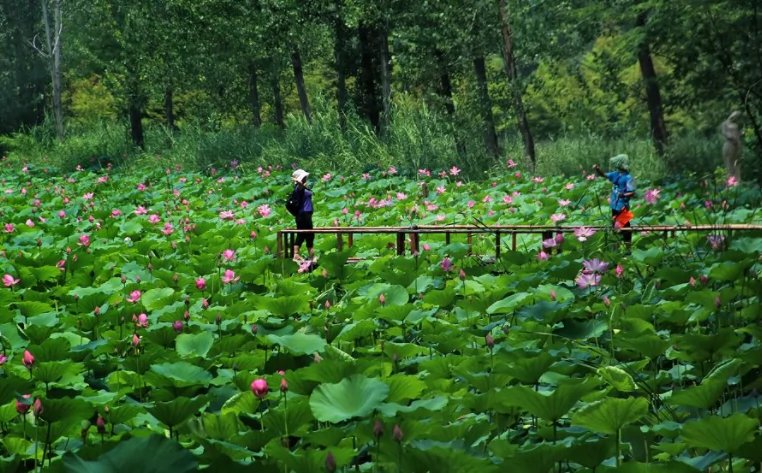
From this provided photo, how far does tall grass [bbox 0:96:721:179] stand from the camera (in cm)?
1585

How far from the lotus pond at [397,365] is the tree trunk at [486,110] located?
10766mm

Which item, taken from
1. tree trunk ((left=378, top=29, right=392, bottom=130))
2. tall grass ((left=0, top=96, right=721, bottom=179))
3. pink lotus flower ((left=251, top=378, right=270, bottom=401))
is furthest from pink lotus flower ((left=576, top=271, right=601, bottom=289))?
tree trunk ((left=378, top=29, right=392, bottom=130))

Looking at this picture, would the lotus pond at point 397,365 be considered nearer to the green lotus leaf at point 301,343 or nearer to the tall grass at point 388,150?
the green lotus leaf at point 301,343

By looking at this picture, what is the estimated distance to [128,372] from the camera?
3.77 metres

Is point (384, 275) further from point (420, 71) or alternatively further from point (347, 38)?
point (347, 38)

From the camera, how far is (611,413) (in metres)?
2.36

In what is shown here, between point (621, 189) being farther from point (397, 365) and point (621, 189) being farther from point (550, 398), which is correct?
point (550, 398)

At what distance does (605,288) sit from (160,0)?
21.9 metres

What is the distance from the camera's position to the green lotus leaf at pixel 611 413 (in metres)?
2.33

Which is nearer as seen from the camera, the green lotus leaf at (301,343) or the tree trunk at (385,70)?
the green lotus leaf at (301,343)

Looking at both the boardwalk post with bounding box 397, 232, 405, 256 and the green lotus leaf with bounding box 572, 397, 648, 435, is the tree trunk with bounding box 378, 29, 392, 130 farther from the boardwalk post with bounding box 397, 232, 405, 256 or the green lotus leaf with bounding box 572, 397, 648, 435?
the green lotus leaf with bounding box 572, 397, 648, 435

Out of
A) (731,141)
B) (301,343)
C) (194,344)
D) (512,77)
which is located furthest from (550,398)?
(512,77)

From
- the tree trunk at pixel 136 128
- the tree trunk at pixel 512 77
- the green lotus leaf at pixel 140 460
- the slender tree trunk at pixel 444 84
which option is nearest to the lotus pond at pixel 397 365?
the green lotus leaf at pixel 140 460

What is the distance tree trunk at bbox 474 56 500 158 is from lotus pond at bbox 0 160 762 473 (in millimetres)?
10766
